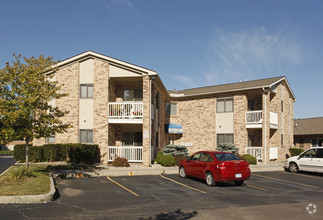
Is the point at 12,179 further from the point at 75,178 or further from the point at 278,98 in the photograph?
the point at 278,98

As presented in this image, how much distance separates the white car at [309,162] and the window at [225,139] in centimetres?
659

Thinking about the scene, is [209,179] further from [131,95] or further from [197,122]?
[197,122]

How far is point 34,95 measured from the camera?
501 inches

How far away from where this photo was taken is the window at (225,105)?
25.7m

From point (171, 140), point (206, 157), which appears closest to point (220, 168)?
point (206, 157)

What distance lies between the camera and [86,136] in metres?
20.6

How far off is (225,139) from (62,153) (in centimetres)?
1379

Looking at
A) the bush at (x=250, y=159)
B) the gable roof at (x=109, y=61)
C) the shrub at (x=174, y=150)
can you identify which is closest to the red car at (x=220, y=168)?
the shrub at (x=174, y=150)

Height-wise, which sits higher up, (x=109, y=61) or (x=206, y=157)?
(x=109, y=61)

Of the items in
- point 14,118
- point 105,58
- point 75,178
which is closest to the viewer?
point 14,118

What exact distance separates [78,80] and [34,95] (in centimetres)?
840

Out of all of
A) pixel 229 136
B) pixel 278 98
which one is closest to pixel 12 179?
pixel 229 136

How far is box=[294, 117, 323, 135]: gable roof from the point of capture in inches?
1347

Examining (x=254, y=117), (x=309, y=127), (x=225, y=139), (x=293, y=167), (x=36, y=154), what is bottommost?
(x=293, y=167)
